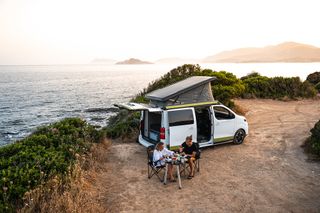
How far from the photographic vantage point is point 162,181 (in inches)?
366

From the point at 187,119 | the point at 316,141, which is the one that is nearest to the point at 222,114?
the point at 187,119

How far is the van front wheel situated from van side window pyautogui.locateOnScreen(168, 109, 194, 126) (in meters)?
2.96

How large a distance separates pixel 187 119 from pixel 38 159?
542cm

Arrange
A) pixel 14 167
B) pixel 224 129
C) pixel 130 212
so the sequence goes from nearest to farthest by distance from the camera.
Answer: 1. pixel 130 212
2. pixel 14 167
3. pixel 224 129

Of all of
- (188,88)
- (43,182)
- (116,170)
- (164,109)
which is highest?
(188,88)

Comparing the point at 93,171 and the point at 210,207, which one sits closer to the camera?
the point at 210,207

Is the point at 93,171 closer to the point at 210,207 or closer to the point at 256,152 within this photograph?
the point at 210,207

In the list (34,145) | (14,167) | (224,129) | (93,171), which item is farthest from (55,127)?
(224,129)

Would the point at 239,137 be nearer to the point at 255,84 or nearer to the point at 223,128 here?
the point at 223,128

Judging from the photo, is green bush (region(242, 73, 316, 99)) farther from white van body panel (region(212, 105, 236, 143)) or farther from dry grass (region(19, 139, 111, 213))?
dry grass (region(19, 139, 111, 213))

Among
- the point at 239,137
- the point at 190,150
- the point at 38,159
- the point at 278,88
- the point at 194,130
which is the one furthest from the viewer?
the point at 278,88

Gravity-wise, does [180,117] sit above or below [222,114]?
above

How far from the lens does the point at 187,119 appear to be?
11.0 metres

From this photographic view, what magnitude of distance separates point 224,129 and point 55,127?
24.1ft
